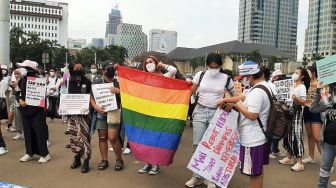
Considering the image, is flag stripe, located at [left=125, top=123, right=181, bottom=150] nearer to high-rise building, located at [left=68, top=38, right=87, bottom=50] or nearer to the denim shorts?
the denim shorts

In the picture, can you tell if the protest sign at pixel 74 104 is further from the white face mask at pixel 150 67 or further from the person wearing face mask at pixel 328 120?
the person wearing face mask at pixel 328 120

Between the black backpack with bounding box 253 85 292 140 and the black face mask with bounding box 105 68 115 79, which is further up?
the black face mask with bounding box 105 68 115 79

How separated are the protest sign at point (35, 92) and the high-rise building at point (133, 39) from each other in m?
97.4

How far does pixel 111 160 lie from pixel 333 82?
4150 mm

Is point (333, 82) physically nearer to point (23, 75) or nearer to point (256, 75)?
point (256, 75)

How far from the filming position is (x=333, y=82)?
4.45m

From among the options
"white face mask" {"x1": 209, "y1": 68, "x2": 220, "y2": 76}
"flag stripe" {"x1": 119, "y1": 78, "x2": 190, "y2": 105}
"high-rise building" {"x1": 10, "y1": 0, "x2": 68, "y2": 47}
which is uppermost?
"high-rise building" {"x1": 10, "y1": 0, "x2": 68, "y2": 47}

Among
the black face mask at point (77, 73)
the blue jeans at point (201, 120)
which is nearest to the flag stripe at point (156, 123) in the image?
the blue jeans at point (201, 120)

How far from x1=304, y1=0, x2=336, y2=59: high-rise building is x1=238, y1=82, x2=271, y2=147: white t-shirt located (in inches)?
4389

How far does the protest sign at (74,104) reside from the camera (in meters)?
6.32

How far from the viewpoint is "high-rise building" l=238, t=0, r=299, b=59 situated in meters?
140

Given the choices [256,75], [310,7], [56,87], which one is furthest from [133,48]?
[256,75]

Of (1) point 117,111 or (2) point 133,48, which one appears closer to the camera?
(1) point 117,111

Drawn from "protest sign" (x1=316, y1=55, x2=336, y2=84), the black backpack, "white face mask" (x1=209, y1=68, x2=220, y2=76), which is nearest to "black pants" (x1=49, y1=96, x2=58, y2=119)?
"white face mask" (x1=209, y1=68, x2=220, y2=76)
